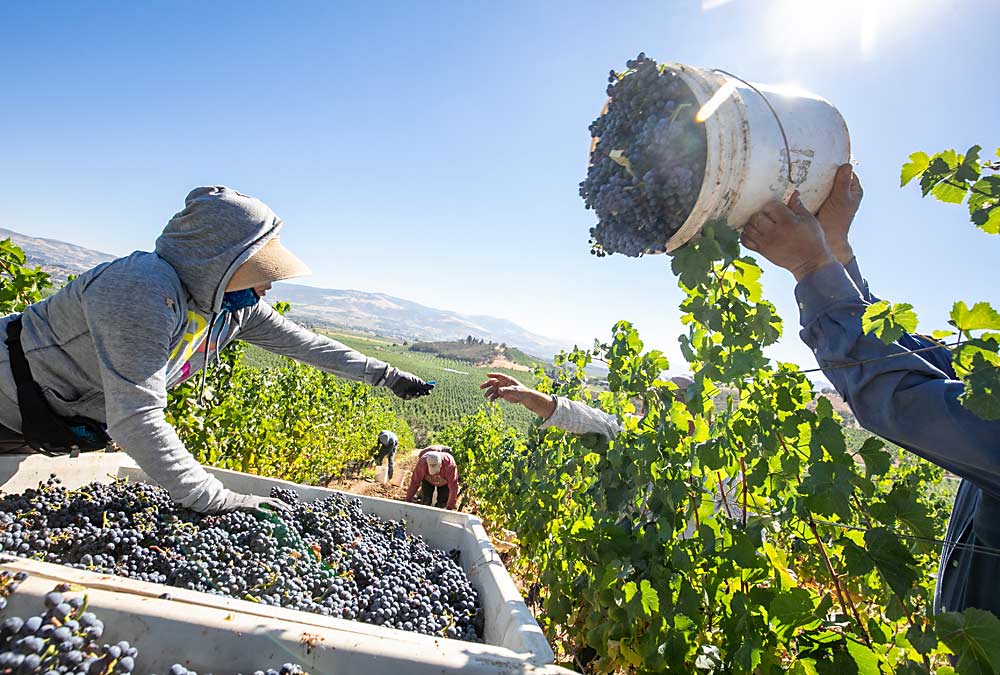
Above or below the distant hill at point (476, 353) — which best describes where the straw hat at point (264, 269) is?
above

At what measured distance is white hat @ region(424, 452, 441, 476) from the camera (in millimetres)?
6160

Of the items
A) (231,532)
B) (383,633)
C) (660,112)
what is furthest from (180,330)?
(660,112)

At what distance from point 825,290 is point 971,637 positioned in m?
0.70

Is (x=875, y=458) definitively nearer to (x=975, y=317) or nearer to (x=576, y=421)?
(x=975, y=317)

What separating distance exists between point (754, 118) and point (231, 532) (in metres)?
2.05

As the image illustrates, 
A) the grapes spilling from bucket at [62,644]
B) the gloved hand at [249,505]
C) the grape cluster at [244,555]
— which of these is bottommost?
the grape cluster at [244,555]

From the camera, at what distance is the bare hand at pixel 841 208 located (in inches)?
51.1

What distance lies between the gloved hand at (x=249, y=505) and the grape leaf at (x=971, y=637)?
6.61 feet

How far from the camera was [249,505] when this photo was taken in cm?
200

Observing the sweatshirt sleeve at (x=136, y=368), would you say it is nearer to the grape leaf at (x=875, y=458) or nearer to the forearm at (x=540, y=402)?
the forearm at (x=540, y=402)

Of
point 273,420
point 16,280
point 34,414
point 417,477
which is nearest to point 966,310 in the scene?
point 34,414

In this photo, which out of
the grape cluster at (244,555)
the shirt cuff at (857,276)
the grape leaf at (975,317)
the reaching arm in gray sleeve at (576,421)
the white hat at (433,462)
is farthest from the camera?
the white hat at (433,462)

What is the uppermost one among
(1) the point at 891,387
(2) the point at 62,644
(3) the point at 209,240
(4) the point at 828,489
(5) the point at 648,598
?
(1) the point at 891,387

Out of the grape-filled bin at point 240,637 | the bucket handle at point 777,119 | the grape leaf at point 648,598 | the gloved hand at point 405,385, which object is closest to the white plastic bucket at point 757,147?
the bucket handle at point 777,119
